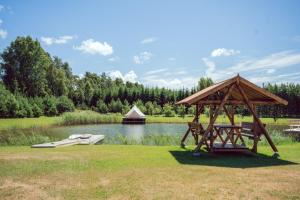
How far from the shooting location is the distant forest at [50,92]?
144 feet

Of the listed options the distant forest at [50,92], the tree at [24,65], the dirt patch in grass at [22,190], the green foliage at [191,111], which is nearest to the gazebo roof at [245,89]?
the dirt patch in grass at [22,190]

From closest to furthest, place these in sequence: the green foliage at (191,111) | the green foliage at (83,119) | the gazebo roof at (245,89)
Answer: the gazebo roof at (245,89) → the green foliage at (83,119) → the green foliage at (191,111)

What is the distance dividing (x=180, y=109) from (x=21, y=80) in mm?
35201

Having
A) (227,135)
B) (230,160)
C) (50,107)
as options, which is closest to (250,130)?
(227,135)

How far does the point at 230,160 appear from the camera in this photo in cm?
923

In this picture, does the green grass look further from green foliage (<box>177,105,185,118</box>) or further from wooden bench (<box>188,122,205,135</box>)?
green foliage (<box>177,105,185,118</box>)

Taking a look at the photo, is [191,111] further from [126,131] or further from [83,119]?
[126,131]

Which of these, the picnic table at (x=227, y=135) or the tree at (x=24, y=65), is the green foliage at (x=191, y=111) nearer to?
the tree at (x=24, y=65)

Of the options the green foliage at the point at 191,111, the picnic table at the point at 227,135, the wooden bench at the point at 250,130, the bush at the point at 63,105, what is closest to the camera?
the picnic table at the point at 227,135

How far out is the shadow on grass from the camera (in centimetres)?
846

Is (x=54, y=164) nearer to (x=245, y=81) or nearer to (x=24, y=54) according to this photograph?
(x=245, y=81)

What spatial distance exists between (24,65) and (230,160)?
189ft

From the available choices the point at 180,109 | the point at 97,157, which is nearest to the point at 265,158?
the point at 97,157

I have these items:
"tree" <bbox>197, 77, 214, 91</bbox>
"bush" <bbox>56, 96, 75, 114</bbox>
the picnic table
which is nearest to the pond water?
the picnic table
